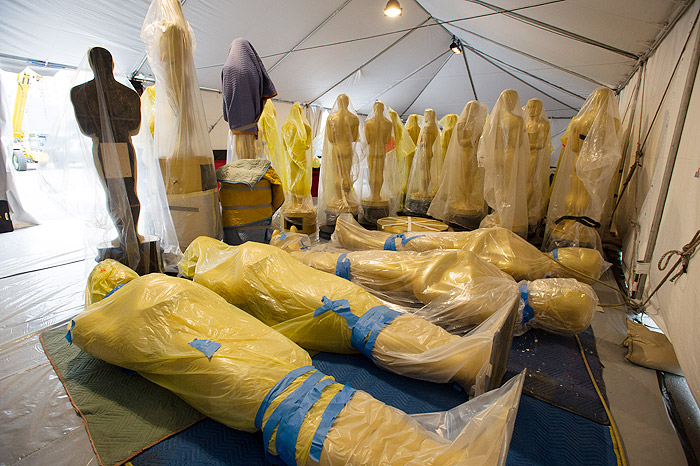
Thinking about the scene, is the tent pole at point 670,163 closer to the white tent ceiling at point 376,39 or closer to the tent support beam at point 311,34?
the white tent ceiling at point 376,39

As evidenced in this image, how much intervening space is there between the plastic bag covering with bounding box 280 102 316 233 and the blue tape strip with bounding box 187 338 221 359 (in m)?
1.83

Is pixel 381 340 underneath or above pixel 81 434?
above

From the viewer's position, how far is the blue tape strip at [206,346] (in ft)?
2.76

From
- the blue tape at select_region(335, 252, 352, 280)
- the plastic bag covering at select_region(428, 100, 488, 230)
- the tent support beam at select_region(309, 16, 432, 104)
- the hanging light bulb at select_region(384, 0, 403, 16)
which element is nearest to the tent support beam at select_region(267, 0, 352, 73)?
the hanging light bulb at select_region(384, 0, 403, 16)

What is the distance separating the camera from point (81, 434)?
86cm

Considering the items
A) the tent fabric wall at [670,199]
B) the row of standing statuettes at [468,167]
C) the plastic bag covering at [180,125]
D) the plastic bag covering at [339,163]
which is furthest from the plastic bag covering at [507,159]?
the plastic bag covering at [180,125]

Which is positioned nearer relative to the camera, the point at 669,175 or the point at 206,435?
the point at 206,435

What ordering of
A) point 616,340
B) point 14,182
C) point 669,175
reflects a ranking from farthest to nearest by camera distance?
point 14,182, point 669,175, point 616,340

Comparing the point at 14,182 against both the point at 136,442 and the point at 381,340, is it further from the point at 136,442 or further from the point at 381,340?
the point at 381,340

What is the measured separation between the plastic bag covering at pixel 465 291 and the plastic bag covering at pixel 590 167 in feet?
2.83

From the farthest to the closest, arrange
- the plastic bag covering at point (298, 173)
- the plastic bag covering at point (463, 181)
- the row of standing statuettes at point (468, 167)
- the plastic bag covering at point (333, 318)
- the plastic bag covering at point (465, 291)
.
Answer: the plastic bag covering at point (298, 173)
the plastic bag covering at point (463, 181)
the row of standing statuettes at point (468, 167)
the plastic bag covering at point (465, 291)
the plastic bag covering at point (333, 318)

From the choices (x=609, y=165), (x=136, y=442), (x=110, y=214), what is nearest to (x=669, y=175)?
(x=609, y=165)

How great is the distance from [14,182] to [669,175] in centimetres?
484

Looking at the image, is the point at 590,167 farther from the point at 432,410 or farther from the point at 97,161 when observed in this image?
the point at 97,161
